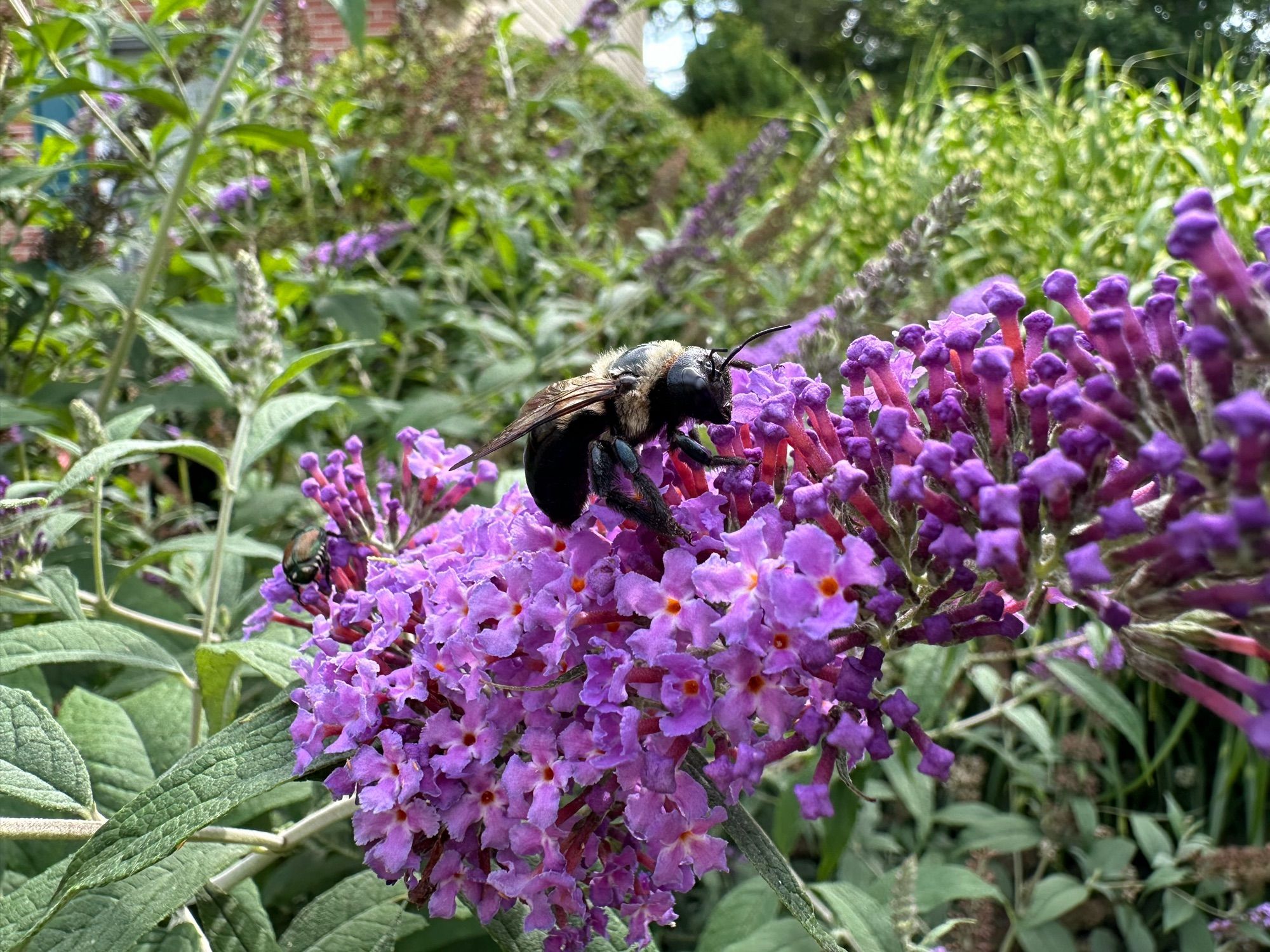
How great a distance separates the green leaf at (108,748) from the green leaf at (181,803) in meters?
0.58

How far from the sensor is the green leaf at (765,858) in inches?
38.3

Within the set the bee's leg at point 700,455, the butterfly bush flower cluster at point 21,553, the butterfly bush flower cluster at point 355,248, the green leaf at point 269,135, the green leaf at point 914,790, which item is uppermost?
the green leaf at point 269,135

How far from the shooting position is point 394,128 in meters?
4.65

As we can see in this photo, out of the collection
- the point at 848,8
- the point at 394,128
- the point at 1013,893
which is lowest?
the point at 1013,893

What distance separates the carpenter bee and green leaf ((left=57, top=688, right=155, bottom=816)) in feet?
2.98

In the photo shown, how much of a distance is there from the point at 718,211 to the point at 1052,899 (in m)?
2.40

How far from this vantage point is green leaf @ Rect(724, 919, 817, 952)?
175 cm

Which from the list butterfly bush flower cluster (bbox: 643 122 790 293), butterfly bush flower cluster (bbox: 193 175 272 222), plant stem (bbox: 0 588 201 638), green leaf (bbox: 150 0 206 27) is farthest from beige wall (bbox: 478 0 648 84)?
plant stem (bbox: 0 588 201 638)

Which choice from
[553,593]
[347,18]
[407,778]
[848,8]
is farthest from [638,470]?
[848,8]

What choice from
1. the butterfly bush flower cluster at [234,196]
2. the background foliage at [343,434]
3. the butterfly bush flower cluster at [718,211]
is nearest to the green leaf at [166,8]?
the background foliage at [343,434]

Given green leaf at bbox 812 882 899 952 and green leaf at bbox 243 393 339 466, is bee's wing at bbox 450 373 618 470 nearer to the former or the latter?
green leaf at bbox 243 393 339 466

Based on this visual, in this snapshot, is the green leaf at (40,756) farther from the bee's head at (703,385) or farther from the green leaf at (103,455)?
the bee's head at (703,385)

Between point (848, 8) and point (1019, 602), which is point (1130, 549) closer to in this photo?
point (1019, 602)

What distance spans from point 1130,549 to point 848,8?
34.4 m
